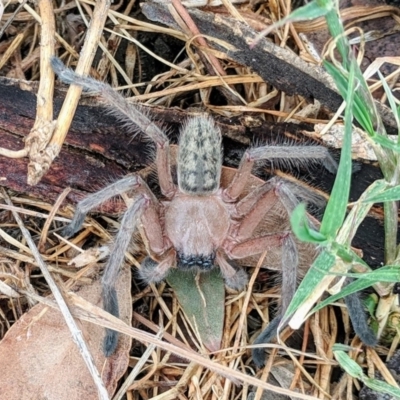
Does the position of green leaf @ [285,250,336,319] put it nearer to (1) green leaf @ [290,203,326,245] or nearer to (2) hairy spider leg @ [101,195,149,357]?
(1) green leaf @ [290,203,326,245]

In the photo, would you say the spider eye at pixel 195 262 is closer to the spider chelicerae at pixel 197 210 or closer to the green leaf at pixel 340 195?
the spider chelicerae at pixel 197 210

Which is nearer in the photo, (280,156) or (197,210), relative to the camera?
(280,156)

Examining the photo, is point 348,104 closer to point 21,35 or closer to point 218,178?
point 218,178

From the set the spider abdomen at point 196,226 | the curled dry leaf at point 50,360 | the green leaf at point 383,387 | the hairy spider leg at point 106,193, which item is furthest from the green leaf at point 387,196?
the curled dry leaf at point 50,360

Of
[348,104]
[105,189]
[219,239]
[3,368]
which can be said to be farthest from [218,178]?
[3,368]

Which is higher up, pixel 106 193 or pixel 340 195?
pixel 340 195

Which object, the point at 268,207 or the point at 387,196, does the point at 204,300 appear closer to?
the point at 268,207

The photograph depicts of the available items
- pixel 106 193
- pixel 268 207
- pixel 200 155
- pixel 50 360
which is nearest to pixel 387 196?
pixel 268 207

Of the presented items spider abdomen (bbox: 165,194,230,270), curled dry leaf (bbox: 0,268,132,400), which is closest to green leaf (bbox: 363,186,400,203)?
spider abdomen (bbox: 165,194,230,270)
